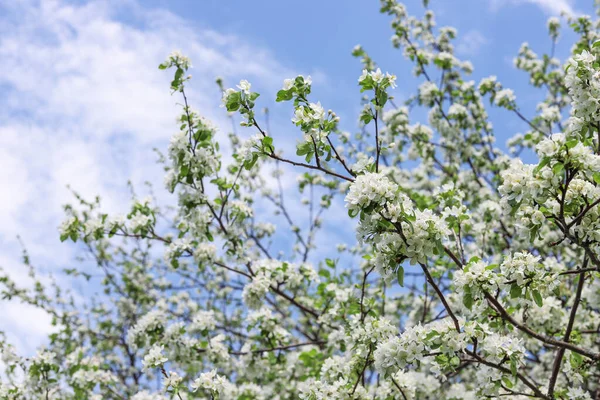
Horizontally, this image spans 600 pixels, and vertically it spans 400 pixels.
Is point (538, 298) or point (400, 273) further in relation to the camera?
point (538, 298)

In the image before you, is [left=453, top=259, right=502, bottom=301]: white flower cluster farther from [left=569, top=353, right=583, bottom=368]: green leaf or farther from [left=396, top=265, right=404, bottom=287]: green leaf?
[left=569, top=353, right=583, bottom=368]: green leaf

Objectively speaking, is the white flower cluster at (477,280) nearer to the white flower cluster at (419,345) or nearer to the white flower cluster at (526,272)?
the white flower cluster at (526,272)

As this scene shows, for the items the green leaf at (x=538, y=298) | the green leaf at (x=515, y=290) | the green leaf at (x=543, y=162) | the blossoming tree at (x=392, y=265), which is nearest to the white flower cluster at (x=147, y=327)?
the blossoming tree at (x=392, y=265)

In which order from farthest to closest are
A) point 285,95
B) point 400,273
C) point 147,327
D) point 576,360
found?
point 147,327 → point 576,360 → point 285,95 → point 400,273

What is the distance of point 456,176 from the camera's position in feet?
26.4

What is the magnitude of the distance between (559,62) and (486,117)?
2.34 m

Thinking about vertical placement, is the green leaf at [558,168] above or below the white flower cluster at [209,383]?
above

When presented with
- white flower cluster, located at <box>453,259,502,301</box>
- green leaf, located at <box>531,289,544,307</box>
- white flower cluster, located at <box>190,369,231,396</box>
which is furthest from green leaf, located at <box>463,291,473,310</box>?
white flower cluster, located at <box>190,369,231,396</box>

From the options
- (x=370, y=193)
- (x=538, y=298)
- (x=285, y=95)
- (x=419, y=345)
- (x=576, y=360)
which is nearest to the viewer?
(x=370, y=193)

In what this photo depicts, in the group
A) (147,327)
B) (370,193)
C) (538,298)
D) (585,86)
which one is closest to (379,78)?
(370,193)

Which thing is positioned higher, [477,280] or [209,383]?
[477,280]

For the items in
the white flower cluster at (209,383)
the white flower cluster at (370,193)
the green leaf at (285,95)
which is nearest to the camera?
the white flower cluster at (370,193)

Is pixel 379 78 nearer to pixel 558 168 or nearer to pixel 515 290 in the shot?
pixel 558 168

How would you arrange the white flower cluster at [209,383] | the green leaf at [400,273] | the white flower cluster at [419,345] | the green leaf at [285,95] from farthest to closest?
1. the white flower cluster at [209,383]
2. the green leaf at [285,95]
3. the white flower cluster at [419,345]
4. the green leaf at [400,273]
